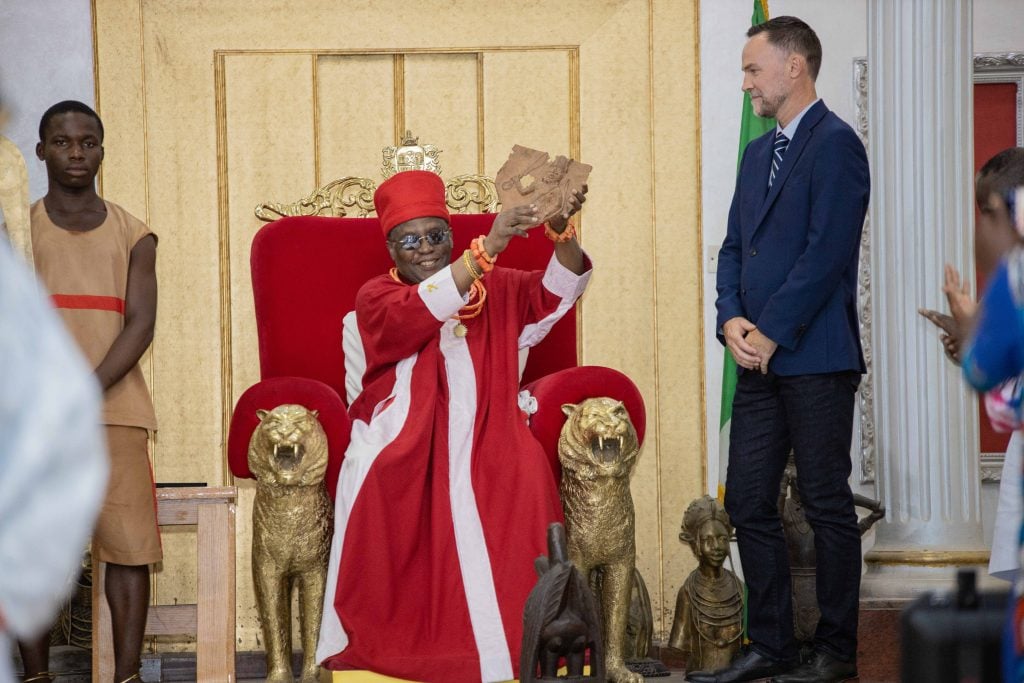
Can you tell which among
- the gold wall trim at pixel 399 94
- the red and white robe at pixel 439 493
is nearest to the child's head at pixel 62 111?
the red and white robe at pixel 439 493

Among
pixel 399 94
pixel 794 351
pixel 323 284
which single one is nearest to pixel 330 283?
pixel 323 284

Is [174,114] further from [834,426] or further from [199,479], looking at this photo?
[834,426]

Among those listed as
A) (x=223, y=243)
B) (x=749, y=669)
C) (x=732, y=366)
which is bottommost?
(x=749, y=669)

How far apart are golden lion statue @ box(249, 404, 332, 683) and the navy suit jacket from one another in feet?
4.40

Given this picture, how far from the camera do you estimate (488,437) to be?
392 centimetres

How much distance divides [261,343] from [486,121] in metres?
1.56

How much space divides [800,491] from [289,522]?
151 centimetres

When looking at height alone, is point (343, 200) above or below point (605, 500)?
above

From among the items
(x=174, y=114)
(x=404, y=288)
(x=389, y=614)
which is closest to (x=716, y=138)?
(x=404, y=288)

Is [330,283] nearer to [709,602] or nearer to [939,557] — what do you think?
[709,602]

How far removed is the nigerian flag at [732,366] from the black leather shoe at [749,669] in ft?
3.58

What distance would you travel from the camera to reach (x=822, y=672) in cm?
376

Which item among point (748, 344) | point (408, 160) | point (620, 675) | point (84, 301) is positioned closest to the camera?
point (620, 675)

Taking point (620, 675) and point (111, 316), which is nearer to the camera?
point (620, 675)
